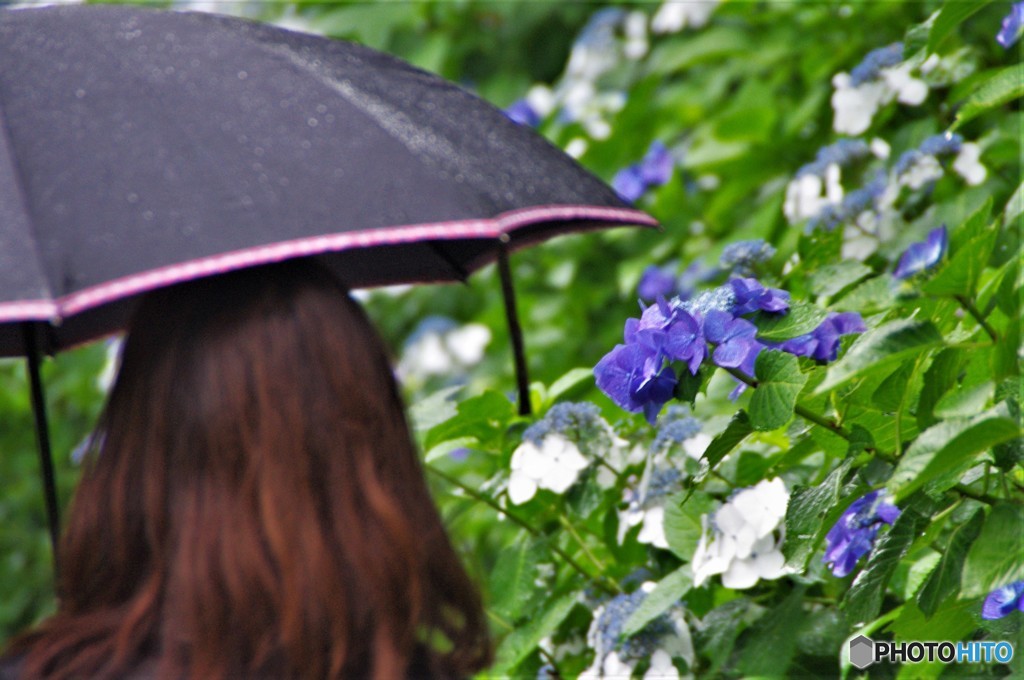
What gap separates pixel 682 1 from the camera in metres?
3.07

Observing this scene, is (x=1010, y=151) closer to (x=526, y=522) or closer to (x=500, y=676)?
(x=526, y=522)

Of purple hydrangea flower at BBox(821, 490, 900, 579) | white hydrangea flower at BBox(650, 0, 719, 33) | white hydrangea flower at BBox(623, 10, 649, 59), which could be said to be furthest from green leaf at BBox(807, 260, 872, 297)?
white hydrangea flower at BBox(623, 10, 649, 59)

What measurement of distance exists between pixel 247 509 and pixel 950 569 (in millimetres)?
692

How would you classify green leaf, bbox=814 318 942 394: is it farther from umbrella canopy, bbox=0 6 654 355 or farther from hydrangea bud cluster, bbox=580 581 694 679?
hydrangea bud cluster, bbox=580 581 694 679

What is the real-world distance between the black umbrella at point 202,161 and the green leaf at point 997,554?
54 centimetres

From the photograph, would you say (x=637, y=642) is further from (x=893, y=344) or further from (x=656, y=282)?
(x=656, y=282)

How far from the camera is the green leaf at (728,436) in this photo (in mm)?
1171

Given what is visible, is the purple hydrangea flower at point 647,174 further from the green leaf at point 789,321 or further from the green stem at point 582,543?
the green leaf at point 789,321

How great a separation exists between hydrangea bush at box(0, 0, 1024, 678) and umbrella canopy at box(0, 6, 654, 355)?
0.28 m

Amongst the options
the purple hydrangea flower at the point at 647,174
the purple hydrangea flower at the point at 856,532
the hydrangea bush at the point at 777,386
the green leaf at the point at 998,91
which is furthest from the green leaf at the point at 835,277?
the purple hydrangea flower at the point at 647,174

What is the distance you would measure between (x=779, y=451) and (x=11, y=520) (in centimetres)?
392

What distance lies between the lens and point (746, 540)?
1.41 m

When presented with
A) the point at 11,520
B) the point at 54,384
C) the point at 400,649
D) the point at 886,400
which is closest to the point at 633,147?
the point at 886,400

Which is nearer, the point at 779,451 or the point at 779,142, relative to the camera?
the point at 779,451
